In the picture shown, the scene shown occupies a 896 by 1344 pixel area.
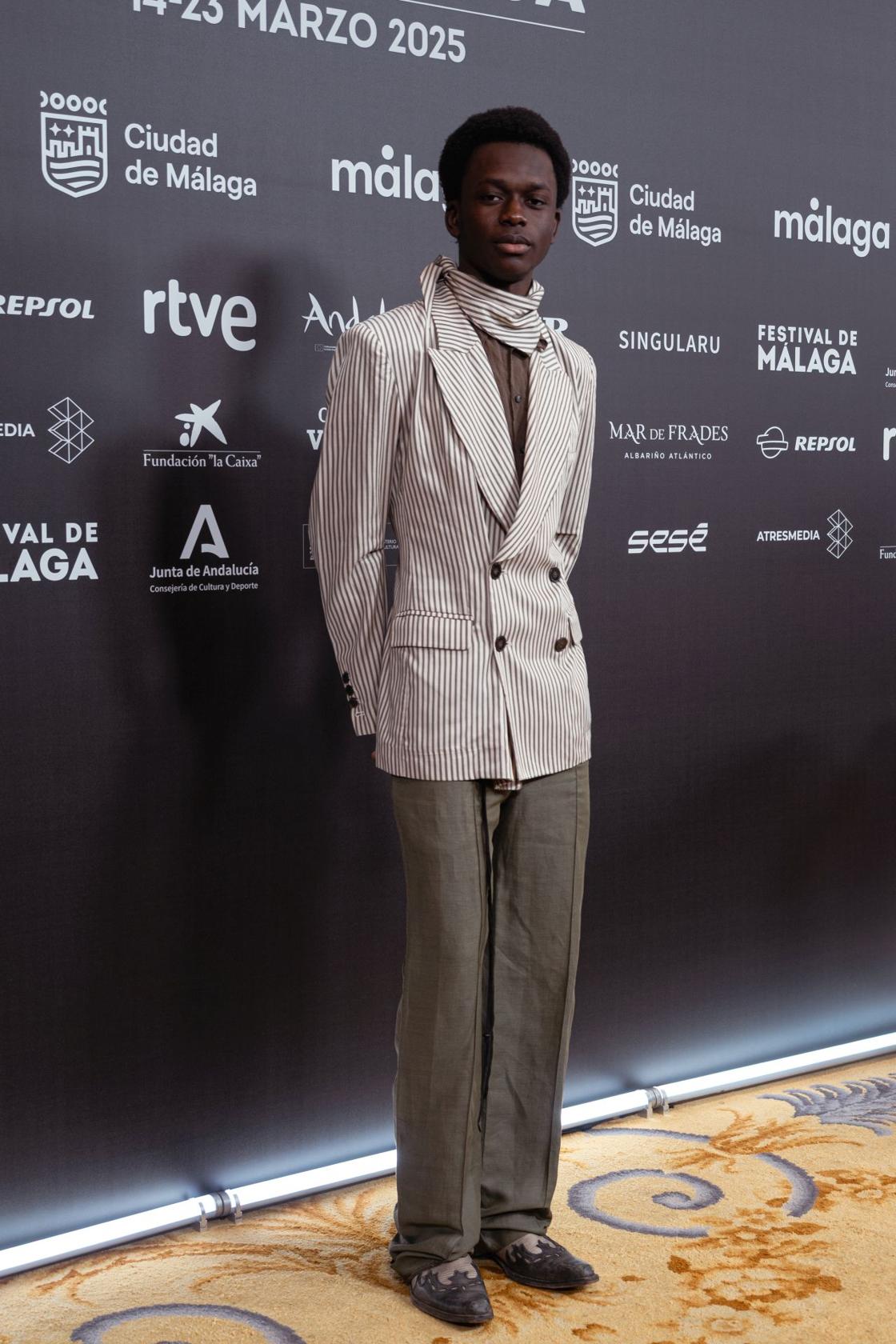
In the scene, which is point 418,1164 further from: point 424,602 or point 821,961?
point 821,961

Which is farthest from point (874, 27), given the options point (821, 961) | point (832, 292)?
point (821, 961)

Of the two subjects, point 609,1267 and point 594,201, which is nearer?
point 609,1267

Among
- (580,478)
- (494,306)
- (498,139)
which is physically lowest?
(580,478)

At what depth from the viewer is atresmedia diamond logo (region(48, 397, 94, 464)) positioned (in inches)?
86.6

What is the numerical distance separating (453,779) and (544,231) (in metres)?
0.80

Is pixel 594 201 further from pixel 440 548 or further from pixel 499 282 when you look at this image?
pixel 440 548

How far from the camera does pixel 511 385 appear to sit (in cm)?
211

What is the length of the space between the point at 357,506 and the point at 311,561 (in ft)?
1.30

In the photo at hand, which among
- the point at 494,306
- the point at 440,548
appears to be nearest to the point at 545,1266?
the point at 440,548

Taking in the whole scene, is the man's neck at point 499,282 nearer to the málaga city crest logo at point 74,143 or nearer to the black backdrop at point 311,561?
the black backdrop at point 311,561

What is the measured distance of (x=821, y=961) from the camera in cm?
318

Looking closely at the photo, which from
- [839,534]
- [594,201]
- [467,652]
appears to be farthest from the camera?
[839,534]

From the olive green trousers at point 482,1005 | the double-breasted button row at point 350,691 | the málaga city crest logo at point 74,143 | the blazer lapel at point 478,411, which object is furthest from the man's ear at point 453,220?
the olive green trousers at point 482,1005

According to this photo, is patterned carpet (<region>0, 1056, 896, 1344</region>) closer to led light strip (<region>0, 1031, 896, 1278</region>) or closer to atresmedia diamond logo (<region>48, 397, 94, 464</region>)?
led light strip (<region>0, 1031, 896, 1278</region>)
